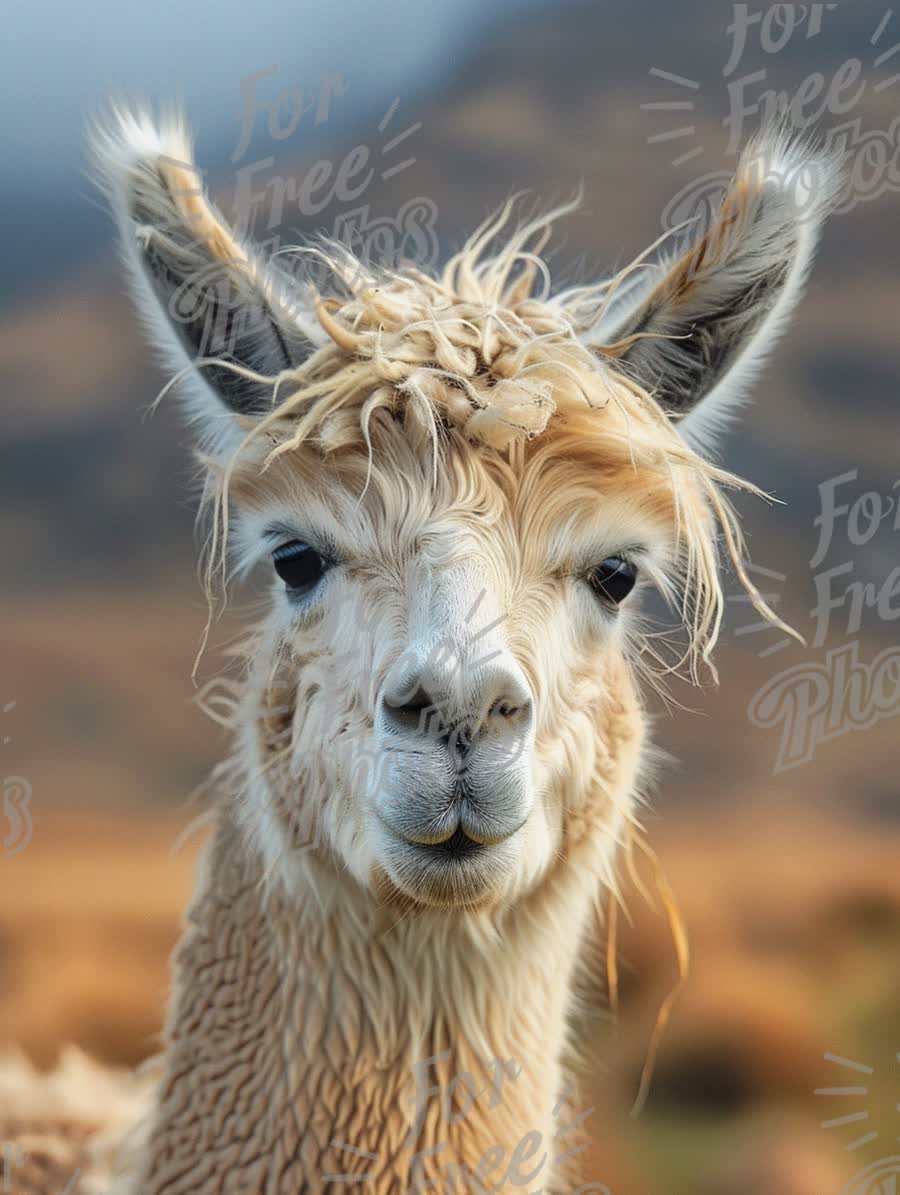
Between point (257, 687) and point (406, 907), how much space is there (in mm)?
503

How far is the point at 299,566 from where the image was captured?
6.82ft

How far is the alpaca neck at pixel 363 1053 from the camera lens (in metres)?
1.97

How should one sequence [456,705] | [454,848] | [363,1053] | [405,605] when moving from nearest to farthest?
[456,705], [454,848], [405,605], [363,1053]

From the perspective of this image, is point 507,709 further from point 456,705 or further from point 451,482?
point 451,482

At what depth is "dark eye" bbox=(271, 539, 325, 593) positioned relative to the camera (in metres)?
2.06

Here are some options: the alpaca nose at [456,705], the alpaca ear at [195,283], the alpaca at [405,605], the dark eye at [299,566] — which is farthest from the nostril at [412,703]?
the alpaca ear at [195,283]

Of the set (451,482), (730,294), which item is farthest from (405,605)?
(730,294)

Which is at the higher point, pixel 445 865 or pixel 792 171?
pixel 792 171

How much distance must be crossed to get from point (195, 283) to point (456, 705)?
951 millimetres

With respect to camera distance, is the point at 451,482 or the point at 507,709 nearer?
the point at 507,709

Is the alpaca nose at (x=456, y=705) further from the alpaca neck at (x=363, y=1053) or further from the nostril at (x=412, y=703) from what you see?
the alpaca neck at (x=363, y=1053)

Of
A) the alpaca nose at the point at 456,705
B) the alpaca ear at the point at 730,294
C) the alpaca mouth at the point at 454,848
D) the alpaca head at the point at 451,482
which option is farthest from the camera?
the alpaca ear at the point at 730,294

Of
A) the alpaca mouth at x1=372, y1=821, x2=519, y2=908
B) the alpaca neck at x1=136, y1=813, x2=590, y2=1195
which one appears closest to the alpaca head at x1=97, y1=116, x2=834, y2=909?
the alpaca mouth at x1=372, y1=821, x2=519, y2=908

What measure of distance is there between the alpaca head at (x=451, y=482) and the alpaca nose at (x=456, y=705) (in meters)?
0.07
